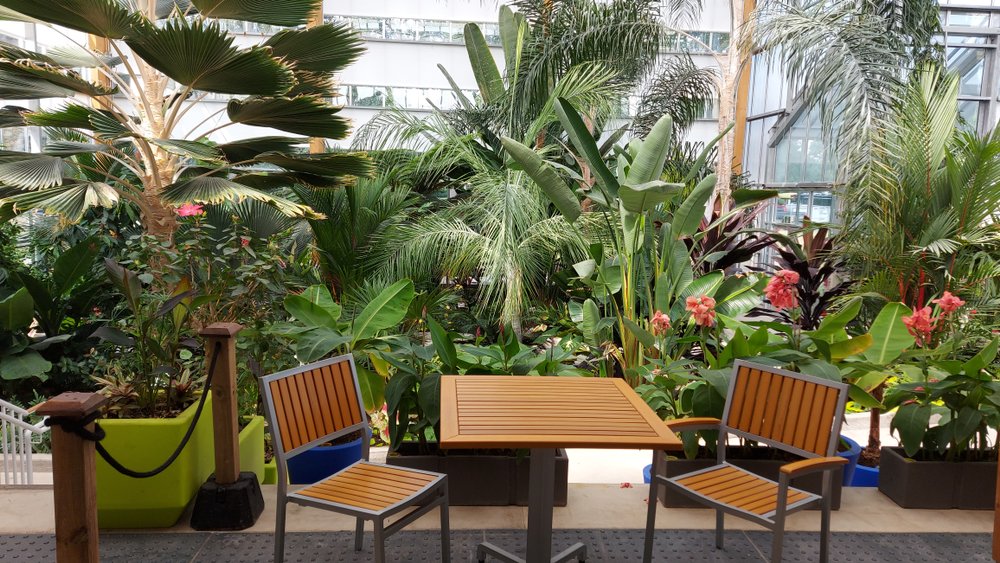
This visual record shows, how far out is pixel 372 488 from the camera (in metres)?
2.52

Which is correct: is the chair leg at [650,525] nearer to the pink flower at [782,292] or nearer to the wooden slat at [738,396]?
the wooden slat at [738,396]

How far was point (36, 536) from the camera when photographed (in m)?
2.93

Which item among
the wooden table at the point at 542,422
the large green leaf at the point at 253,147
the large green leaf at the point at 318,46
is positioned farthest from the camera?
the large green leaf at the point at 253,147

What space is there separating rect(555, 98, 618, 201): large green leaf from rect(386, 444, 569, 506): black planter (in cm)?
183

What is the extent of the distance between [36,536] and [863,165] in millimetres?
5537

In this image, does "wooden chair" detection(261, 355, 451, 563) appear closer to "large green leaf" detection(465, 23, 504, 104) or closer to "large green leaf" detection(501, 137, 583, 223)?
"large green leaf" detection(501, 137, 583, 223)

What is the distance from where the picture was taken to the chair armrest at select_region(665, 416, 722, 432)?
2705mm

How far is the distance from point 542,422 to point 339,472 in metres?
0.82

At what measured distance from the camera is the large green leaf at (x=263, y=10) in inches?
166

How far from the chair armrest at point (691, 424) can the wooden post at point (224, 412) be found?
1.79 meters

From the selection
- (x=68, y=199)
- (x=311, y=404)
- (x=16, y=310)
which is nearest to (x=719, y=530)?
(x=311, y=404)

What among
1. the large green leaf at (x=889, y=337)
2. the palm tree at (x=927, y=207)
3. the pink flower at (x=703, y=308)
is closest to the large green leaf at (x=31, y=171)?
the pink flower at (x=703, y=308)

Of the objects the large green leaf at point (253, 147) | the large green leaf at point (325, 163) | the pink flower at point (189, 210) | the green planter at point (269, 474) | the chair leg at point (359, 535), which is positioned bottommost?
the green planter at point (269, 474)

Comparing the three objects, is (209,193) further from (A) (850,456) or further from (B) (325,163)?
(A) (850,456)
